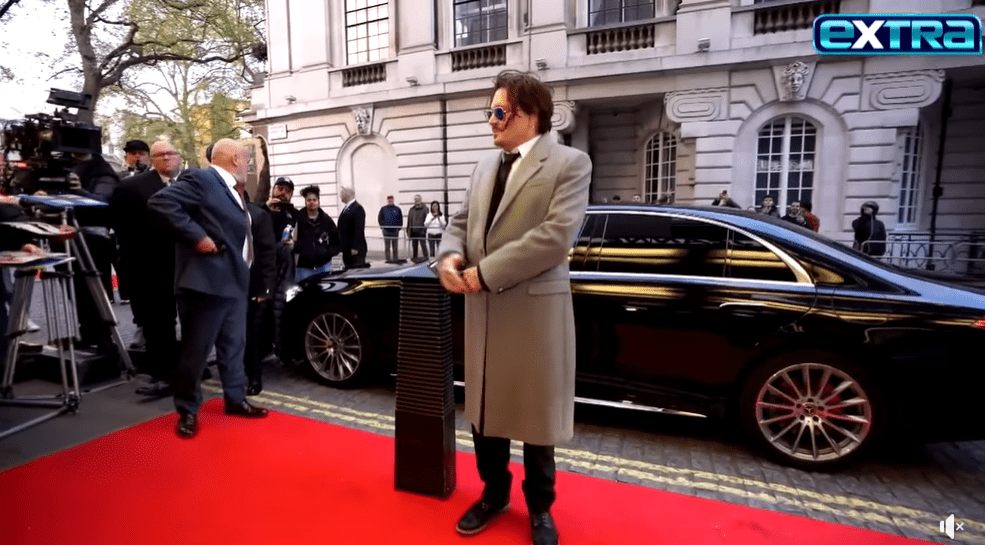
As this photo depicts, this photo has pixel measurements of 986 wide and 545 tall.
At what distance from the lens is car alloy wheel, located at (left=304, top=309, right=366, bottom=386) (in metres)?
4.42

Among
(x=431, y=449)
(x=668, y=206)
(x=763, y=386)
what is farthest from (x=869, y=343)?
(x=431, y=449)

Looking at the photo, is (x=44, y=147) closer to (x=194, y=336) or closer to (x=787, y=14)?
(x=194, y=336)

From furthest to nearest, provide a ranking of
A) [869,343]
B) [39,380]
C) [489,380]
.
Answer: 1. [39,380]
2. [869,343]
3. [489,380]

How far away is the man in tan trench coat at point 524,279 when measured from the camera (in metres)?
1.97

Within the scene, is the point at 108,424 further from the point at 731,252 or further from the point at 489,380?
the point at 731,252

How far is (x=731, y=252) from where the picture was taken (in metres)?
3.34

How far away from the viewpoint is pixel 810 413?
3.09m

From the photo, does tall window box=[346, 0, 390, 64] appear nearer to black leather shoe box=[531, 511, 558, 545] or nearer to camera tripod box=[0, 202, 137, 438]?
camera tripod box=[0, 202, 137, 438]

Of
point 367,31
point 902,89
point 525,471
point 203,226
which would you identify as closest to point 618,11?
point 902,89

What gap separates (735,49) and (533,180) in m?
12.0

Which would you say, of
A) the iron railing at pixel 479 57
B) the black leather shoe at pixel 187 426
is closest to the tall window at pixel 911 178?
the iron railing at pixel 479 57

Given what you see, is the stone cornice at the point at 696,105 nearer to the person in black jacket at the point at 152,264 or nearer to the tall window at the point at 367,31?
the tall window at the point at 367,31

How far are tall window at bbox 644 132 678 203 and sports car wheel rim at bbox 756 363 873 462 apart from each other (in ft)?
36.3

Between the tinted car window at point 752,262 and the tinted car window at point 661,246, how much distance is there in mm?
56
